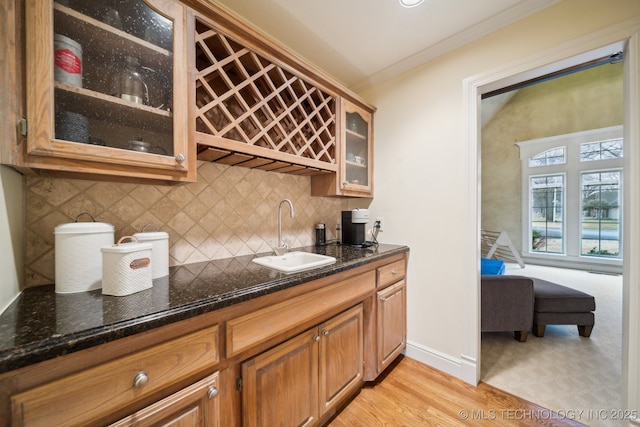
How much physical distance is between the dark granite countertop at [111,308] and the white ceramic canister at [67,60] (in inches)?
30.6

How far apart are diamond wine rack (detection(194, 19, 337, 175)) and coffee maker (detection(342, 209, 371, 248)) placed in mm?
443

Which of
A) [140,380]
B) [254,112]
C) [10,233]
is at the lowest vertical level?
[140,380]

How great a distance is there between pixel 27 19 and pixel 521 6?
237 centimetres

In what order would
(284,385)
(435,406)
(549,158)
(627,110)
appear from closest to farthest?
(284,385) < (627,110) < (435,406) < (549,158)

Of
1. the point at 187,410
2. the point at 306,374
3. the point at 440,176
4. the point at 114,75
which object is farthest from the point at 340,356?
the point at 114,75

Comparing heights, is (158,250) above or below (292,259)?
above

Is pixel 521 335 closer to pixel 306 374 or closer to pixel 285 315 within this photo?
pixel 306 374

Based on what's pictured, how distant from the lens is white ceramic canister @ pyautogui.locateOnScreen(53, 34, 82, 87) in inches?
31.1

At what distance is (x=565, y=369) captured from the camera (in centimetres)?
177

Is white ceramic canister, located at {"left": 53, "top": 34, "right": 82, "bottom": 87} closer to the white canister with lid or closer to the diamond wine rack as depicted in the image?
the diamond wine rack

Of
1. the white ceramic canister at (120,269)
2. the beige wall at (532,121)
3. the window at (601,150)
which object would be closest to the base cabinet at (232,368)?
the white ceramic canister at (120,269)

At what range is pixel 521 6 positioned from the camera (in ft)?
4.59

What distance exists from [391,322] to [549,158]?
595 centimetres

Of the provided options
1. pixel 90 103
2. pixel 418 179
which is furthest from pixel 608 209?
pixel 90 103
